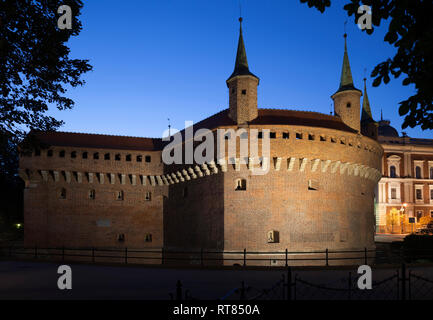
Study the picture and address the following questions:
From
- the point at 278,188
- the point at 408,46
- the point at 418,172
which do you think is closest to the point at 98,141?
the point at 278,188

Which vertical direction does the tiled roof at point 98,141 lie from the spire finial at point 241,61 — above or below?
below

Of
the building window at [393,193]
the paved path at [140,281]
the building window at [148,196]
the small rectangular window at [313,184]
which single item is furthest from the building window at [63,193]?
the building window at [393,193]

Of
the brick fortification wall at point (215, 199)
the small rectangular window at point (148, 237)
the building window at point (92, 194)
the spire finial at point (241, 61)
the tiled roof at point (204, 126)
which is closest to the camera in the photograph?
the brick fortification wall at point (215, 199)

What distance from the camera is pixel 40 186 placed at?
32969mm

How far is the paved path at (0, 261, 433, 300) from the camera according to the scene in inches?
481

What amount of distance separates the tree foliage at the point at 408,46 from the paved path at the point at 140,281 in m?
6.13

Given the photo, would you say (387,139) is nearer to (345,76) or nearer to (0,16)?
(345,76)

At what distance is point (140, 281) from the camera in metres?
15.0

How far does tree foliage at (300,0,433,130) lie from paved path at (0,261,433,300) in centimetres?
613

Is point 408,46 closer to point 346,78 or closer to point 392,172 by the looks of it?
point 346,78

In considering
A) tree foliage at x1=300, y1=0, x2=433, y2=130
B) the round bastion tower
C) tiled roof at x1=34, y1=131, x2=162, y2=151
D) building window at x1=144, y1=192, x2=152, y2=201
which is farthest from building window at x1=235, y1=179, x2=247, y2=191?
tree foliage at x1=300, y1=0, x2=433, y2=130

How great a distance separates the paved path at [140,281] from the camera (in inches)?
481

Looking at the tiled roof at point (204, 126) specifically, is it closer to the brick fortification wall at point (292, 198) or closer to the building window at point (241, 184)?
the brick fortification wall at point (292, 198)
